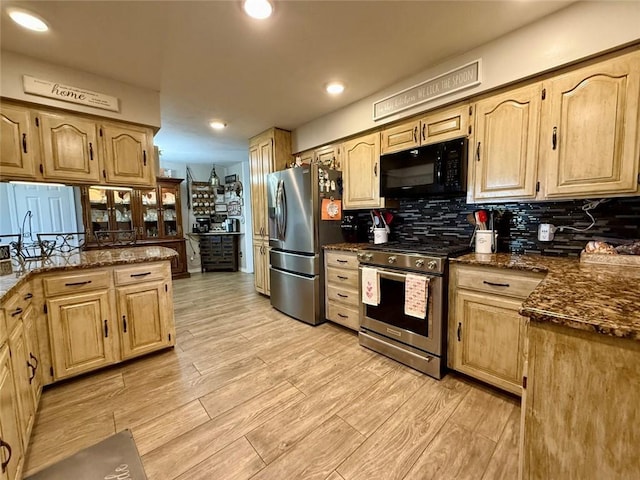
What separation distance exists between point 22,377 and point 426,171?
114 inches

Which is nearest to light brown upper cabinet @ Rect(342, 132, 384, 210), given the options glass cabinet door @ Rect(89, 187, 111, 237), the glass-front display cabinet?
the glass-front display cabinet

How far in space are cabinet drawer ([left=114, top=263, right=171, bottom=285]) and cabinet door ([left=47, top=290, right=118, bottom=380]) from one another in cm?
15

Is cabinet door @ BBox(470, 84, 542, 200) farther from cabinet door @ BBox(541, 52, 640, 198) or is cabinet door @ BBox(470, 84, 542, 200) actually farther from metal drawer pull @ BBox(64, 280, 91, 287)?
metal drawer pull @ BBox(64, 280, 91, 287)

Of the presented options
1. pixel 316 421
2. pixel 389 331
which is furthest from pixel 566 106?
pixel 316 421

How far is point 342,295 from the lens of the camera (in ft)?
9.36

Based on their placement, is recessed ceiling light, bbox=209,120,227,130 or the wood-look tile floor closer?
the wood-look tile floor

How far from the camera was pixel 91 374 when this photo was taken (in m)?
2.10

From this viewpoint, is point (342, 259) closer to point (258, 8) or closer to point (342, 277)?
point (342, 277)

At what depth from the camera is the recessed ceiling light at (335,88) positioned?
2.48 meters

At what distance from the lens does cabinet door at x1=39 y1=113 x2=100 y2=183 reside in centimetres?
217

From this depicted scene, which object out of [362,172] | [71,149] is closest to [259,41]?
[362,172]

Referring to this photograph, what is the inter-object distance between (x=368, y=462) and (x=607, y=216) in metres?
2.12

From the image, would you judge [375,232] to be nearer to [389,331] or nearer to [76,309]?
[389,331]

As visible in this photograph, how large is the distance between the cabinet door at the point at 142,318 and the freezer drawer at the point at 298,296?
4.26ft
